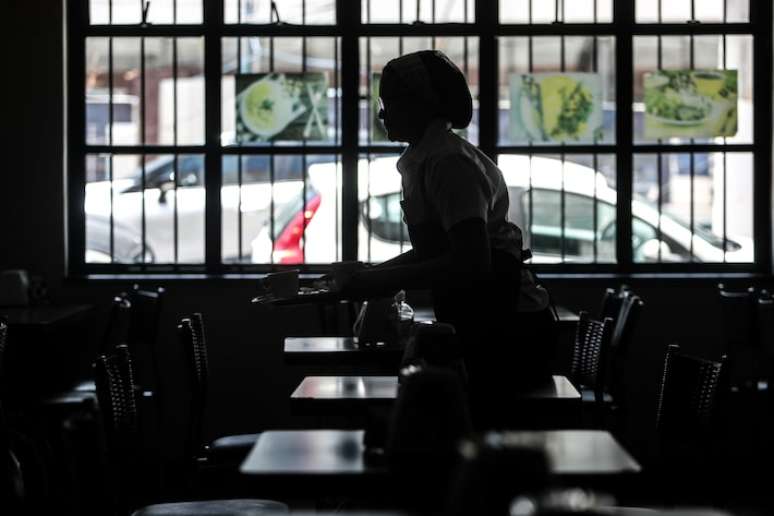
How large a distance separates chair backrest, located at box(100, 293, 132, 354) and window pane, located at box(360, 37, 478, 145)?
148 centimetres

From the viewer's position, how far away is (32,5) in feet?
19.3

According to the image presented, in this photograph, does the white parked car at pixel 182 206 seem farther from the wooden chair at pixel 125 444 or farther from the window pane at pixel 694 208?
the wooden chair at pixel 125 444

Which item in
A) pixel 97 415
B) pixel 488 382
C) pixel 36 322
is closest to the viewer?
pixel 97 415

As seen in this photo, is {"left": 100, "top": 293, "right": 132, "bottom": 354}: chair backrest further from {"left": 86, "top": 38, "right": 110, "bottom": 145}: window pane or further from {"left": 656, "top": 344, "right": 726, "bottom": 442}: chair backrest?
{"left": 656, "top": 344, "right": 726, "bottom": 442}: chair backrest

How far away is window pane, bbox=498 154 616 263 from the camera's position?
19.9 feet

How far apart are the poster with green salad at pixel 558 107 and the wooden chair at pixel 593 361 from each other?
140cm

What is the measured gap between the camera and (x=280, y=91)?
6016 millimetres

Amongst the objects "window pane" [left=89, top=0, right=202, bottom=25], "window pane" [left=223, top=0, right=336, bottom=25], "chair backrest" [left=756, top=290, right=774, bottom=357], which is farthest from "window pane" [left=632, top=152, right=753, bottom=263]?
"window pane" [left=89, top=0, right=202, bottom=25]

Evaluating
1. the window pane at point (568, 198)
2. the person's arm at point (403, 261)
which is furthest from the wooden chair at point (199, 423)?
the window pane at point (568, 198)

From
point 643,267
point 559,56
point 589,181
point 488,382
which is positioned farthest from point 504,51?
point 488,382

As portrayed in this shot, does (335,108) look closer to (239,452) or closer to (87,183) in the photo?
(87,183)

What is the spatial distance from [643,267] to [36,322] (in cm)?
302

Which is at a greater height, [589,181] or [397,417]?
[589,181]

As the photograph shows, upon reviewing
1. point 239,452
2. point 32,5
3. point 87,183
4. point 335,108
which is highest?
point 32,5
